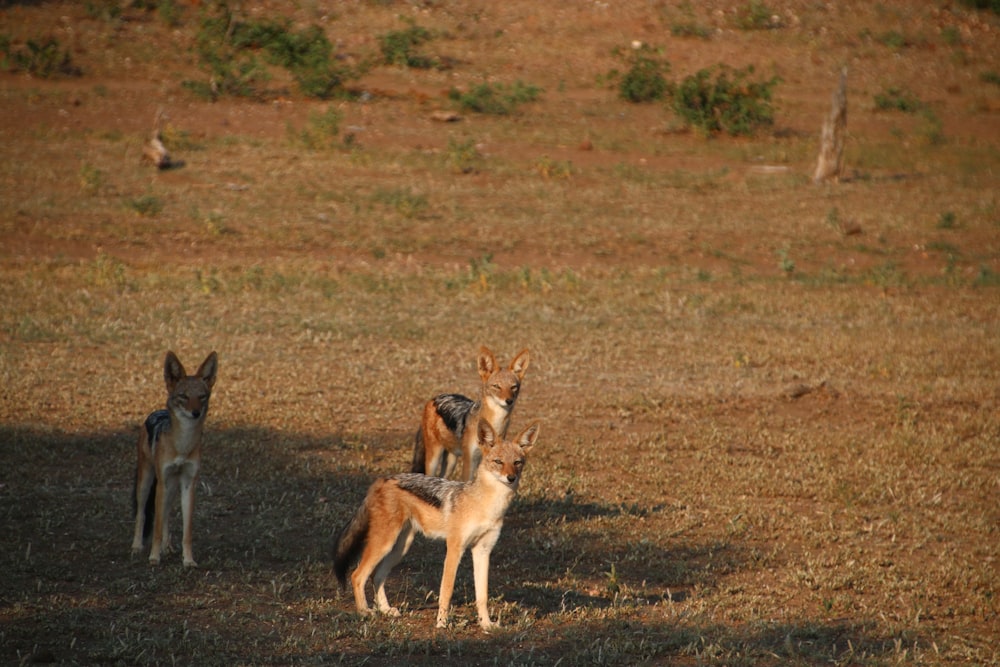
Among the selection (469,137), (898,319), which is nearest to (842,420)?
(898,319)

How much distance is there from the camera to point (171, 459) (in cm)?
742

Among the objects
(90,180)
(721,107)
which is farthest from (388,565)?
(721,107)

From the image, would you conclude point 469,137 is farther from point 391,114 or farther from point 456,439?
point 456,439

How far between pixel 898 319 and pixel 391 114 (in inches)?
589

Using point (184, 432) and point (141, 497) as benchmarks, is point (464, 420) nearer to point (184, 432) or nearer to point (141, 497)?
point (184, 432)

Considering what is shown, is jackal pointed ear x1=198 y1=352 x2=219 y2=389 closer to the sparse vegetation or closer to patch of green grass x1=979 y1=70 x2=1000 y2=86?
patch of green grass x1=979 y1=70 x2=1000 y2=86

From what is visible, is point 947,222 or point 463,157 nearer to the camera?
point 947,222

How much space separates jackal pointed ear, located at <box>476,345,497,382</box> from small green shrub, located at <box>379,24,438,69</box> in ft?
82.9

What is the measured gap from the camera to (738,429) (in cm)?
1160

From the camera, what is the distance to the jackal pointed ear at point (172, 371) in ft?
24.8

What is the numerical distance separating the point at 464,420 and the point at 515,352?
5.00 metres

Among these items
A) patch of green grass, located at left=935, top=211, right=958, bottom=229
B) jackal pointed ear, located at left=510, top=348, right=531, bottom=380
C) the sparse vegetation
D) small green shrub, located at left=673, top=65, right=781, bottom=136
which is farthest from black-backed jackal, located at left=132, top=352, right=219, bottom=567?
the sparse vegetation

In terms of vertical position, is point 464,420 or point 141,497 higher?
point 464,420

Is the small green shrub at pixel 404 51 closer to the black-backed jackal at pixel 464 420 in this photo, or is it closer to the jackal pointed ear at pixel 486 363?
the jackal pointed ear at pixel 486 363
